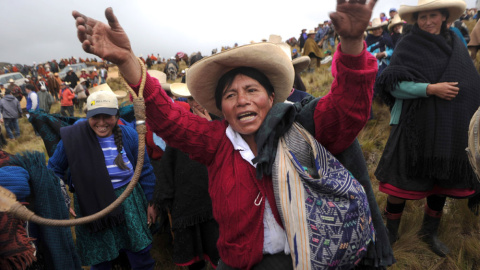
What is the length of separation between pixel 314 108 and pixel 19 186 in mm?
1583

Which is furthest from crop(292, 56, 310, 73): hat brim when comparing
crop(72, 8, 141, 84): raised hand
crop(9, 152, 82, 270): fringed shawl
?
crop(9, 152, 82, 270): fringed shawl

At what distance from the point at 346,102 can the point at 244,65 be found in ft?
1.99

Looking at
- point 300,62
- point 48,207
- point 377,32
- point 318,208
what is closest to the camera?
point 318,208

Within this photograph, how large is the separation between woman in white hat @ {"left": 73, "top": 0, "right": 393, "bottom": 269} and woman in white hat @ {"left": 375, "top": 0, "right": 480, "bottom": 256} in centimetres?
140

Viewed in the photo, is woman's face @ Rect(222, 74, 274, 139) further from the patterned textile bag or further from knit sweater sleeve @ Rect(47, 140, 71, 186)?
knit sweater sleeve @ Rect(47, 140, 71, 186)

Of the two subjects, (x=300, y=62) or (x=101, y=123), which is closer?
(x=101, y=123)

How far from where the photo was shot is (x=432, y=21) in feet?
8.29

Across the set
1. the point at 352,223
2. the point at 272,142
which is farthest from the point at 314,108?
the point at 352,223

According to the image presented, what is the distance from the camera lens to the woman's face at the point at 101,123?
8.33ft

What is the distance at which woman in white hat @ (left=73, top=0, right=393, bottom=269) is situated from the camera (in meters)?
1.24

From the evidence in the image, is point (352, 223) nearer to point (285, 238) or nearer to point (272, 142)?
point (285, 238)

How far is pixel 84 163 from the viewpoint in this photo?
243cm

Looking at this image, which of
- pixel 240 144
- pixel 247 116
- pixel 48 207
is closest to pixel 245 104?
pixel 247 116

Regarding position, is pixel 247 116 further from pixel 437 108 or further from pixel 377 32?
pixel 377 32
